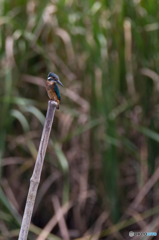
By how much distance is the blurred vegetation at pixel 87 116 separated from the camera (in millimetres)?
1032

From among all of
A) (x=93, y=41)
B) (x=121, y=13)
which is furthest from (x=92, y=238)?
(x=121, y=13)

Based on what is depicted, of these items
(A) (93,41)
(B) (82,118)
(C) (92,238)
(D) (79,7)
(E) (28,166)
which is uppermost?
(D) (79,7)

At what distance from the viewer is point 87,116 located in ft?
3.68

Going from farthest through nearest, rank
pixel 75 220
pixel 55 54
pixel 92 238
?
pixel 55 54 → pixel 75 220 → pixel 92 238

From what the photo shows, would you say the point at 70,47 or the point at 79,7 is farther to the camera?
the point at 79,7

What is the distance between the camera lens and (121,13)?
1.11 metres

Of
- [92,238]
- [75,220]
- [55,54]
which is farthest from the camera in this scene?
[55,54]

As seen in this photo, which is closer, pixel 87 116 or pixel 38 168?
pixel 38 168

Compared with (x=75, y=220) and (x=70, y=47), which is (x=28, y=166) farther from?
(x=70, y=47)

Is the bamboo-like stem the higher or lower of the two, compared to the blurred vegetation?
lower

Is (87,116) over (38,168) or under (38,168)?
over

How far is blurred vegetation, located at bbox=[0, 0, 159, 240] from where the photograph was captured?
1.03 m

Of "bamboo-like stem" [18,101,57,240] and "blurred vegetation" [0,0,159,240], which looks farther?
"blurred vegetation" [0,0,159,240]

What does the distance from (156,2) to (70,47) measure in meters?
0.35
